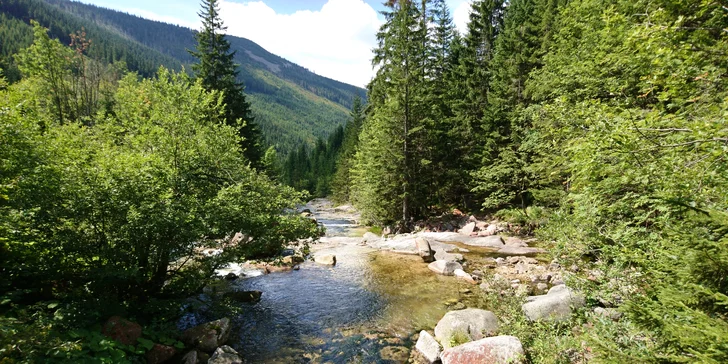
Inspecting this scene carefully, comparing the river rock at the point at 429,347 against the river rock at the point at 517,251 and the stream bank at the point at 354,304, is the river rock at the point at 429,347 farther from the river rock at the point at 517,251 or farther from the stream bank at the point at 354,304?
the river rock at the point at 517,251

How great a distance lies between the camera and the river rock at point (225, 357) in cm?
757

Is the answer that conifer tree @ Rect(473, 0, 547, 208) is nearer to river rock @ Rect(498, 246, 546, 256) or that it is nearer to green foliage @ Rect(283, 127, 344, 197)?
river rock @ Rect(498, 246, 546, 256)

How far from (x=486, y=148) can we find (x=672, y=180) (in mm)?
23581

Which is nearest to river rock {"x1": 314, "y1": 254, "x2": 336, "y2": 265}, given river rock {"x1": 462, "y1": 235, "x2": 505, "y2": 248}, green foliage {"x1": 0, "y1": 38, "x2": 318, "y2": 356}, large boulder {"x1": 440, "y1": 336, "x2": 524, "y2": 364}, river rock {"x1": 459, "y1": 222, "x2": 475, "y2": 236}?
green foliage {"x1": 0, "y1": 38, "x2": 318, "y2": 356}

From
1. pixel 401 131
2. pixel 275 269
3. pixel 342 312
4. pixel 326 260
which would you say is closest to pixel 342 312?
pixel 342 312

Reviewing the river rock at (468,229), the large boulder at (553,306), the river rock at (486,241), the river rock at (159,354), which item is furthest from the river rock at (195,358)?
the river rock at (468,229)

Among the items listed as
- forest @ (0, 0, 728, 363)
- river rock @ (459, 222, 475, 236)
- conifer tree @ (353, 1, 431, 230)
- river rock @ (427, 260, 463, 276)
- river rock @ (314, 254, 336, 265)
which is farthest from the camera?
conifer tree @ (353, 1, 431, 230)

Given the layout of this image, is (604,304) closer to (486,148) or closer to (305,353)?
(305,353)

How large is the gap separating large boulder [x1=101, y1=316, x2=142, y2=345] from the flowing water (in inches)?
98.3

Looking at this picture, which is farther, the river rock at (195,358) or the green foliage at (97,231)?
the river rock at (195,358)

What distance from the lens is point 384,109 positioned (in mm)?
28812

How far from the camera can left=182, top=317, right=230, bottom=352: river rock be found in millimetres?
8219

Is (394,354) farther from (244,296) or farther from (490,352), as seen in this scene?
(244,296)

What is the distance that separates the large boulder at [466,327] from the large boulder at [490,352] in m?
0.87
